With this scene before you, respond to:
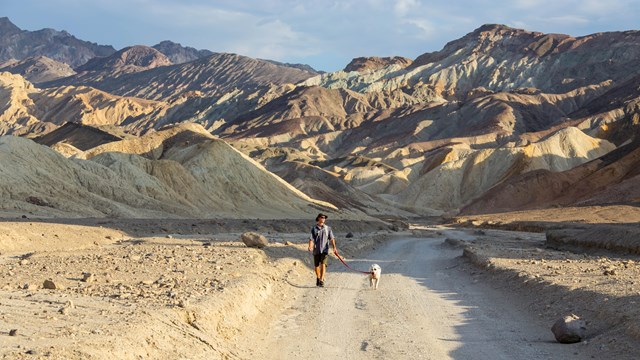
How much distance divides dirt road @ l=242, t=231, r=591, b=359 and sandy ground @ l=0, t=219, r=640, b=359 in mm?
30

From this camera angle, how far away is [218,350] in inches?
411

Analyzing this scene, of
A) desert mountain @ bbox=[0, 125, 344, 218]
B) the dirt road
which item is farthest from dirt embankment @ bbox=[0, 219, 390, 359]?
desert mountain @ bbox=[0, 125, 344, 218]

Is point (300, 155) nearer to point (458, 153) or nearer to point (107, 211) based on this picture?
point (458, 153)

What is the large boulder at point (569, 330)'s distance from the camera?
11.4m

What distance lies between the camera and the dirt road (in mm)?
11023

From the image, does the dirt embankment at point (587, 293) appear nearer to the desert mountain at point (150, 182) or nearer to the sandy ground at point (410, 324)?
the sandy ground at point (410, 324)

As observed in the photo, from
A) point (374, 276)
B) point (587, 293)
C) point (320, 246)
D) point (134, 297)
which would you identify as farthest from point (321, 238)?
point (134, 297)

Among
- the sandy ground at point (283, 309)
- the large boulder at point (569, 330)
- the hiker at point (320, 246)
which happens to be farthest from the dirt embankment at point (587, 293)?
the hiker at point (320, 246)

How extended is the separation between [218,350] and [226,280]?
18.1 feet

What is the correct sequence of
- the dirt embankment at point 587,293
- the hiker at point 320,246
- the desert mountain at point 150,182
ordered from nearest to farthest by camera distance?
1. the dirt embankment at point 587,293
2. the hiker at point 320,246
3. the desert mountain at point 150,182

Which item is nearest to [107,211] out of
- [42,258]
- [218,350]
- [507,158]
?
[42,258]

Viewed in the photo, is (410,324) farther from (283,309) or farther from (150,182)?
(150,182)

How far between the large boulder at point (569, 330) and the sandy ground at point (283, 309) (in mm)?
182

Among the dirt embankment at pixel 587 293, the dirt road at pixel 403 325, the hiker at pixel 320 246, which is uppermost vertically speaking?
the hiker at pixel 320 246
